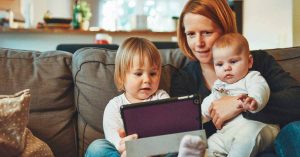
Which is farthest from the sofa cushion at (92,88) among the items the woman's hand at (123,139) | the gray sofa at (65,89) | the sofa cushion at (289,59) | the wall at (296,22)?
the wall at (296,22)

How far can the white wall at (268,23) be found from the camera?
2.93m

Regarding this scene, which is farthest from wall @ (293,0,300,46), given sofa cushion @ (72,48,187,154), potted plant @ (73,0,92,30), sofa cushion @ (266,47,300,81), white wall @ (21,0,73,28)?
white wall @ (21,0,73,28)

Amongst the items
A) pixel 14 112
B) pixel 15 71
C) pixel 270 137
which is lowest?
pixel 270 137

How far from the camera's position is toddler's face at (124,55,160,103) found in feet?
4.89

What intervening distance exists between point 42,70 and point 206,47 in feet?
2.32

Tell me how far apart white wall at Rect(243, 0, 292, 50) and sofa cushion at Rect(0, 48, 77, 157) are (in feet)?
6.15

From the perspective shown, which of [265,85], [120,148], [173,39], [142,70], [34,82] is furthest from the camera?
[173,39]

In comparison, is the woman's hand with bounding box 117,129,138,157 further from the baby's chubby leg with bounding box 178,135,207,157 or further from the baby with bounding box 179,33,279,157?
the baby with bounding box 179,33,279,157

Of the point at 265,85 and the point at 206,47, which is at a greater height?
the point at 206,47

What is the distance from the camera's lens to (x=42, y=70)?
66.1 inches

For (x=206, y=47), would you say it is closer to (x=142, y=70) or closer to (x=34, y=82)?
(x=142, y=70)

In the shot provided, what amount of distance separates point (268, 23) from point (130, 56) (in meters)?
2.02

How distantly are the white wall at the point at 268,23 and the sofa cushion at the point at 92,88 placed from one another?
1.58 metres

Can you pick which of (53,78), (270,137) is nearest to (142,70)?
(53,78)
